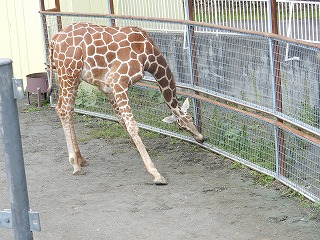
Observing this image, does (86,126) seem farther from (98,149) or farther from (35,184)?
(35,184)

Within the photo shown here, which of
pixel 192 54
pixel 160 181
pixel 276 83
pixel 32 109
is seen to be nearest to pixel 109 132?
pixel 192 54

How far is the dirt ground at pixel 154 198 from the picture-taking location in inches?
245

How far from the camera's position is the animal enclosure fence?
22.9 ft

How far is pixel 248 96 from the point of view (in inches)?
307

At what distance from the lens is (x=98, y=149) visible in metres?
8.77

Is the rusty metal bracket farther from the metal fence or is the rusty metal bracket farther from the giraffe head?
the metal fence

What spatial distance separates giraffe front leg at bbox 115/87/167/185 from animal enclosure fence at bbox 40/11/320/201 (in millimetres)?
927

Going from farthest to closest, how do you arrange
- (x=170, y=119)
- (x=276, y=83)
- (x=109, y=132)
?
1. (x=109, y=132)
2. (x=170, y=119)
3. (x=276, y=83)

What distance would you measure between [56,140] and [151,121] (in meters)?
1.15

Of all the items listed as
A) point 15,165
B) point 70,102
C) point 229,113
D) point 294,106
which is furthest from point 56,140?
point 15,165

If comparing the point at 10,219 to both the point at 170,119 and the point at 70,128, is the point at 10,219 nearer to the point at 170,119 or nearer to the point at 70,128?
the point at 70,128

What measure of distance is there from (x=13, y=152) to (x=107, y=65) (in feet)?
15.3

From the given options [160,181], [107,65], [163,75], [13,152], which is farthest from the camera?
[163,75]

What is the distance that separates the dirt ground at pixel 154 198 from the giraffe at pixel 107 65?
1.14ft
